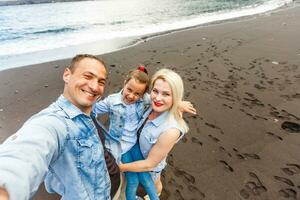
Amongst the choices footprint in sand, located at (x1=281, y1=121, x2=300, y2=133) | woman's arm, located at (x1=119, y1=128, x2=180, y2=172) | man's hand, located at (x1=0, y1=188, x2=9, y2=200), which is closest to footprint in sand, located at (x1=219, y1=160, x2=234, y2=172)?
footprint in sand, located at (x1=281, y1=121, x2=300, y2=133)

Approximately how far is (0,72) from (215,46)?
26.9 feet

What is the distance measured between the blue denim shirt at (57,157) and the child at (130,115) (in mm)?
869

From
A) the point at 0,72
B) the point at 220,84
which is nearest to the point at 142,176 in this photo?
the point at 220,84

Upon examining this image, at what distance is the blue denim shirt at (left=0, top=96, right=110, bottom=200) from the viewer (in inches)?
54.9

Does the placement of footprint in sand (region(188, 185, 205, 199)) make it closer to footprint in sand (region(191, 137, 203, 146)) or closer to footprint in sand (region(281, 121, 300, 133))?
footprint in sand (region(191, 137, 203, 146))

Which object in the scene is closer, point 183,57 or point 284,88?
point 284,88

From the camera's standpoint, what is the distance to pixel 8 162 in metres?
1.39

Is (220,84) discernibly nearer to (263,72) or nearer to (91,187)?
(263,72)

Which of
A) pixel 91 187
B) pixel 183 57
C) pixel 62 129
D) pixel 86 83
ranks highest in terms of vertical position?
pixel 86 83

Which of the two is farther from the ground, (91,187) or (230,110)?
(91,187)

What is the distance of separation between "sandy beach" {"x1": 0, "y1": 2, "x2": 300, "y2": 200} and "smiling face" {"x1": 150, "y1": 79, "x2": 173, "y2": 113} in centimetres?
169

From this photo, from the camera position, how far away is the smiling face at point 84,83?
2010 millimetres

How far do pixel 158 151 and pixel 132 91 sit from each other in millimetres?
899

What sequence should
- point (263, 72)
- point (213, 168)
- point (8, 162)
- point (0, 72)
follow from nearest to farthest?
1. point (8, 162)
2. point (213, 168)
3. point (263, 72)
4. point (0, 72)
